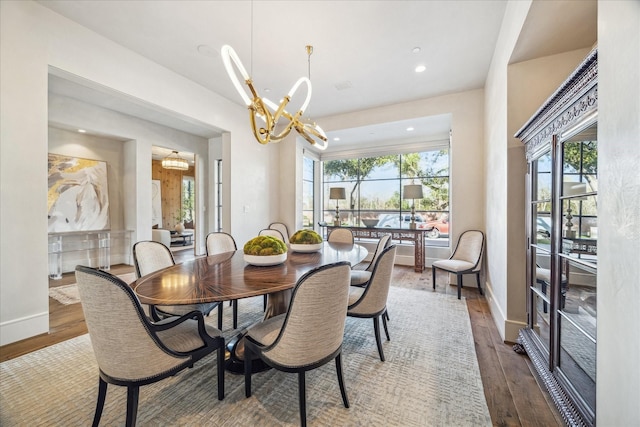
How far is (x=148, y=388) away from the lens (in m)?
1.73

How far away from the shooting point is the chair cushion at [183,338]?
1444mm

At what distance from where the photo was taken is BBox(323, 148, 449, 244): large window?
5707 millimetres

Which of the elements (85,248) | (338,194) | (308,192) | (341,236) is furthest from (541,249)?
(85,248)

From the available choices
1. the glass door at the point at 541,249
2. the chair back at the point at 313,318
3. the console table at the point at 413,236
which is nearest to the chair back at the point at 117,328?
the chair back at the point at 313,318

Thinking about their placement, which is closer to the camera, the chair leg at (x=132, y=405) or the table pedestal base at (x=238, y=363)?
the chair leg at (x=132, y=405)

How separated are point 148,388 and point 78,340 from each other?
1239 mm

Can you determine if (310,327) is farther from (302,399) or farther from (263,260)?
(263,260)

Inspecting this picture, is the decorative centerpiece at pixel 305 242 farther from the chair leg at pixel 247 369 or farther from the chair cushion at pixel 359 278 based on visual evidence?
the chair leg at pixel 247 369

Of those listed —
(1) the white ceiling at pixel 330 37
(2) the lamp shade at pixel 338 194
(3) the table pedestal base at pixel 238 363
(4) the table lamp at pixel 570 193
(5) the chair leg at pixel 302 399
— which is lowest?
(3) the table pedestal base at pixel 238 363

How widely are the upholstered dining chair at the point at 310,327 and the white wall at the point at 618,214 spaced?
3.29 ft

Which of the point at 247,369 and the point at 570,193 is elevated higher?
the point at 570,193

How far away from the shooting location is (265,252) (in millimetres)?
2080

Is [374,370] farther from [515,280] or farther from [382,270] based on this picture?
[515,280]

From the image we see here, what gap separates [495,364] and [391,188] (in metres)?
4.55
